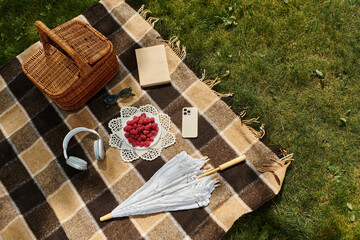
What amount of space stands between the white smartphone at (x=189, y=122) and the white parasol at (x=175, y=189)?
0.20 metres

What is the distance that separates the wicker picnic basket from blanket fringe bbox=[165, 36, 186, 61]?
689mm

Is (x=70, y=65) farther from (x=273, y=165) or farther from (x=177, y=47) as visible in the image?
(x=273, y=165)

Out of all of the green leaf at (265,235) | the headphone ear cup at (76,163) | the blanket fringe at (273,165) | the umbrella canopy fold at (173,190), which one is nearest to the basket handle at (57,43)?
the headphone ear cup at (76,163)

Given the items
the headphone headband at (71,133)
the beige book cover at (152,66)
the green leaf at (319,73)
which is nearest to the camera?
the headphone headband at (71,133)

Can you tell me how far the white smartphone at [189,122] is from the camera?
109 inches

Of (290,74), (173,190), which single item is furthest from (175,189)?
(290,74)

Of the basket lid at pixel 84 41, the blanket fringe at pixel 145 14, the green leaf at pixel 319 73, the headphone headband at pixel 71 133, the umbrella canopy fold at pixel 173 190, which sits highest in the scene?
the basket lid at pixel 84 41

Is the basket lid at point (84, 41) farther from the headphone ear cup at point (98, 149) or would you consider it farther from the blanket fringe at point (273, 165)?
the blanket fringe at point (273, 165)

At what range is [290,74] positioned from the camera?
3064mm

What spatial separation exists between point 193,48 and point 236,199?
1656 mm

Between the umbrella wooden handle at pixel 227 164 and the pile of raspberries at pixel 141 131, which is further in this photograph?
the pile of raspberries at pixel 141 131

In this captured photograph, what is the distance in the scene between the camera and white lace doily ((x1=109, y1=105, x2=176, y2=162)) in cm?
273

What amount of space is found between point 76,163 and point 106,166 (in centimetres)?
28

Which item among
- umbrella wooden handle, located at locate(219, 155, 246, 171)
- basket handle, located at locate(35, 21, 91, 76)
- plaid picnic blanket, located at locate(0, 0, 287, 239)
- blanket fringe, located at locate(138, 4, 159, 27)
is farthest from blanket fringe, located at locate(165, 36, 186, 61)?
umbrella wooden handle, located at locate(219, 155, 246, 171)
